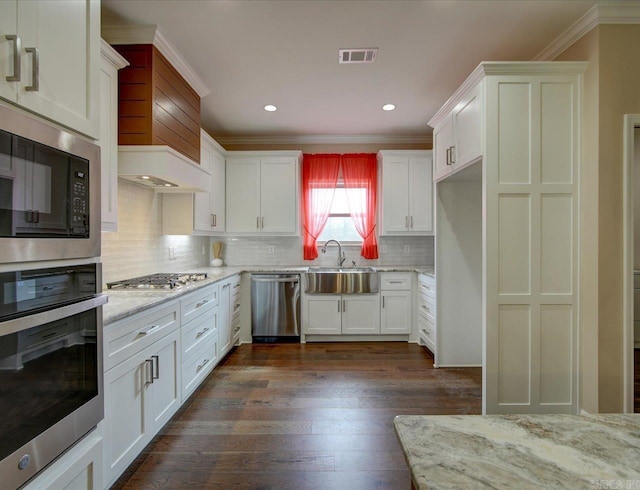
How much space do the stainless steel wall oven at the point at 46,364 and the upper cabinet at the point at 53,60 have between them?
525 mm

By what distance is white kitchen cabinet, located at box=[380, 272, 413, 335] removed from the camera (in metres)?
4.08

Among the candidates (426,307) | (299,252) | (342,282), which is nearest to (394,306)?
(426,307)

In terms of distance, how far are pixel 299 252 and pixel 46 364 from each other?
370 cm

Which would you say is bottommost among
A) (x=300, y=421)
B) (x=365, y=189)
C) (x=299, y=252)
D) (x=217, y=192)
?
(x=300, y=421)

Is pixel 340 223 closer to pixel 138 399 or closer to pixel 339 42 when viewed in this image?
pixel 339 42

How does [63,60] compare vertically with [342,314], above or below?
above

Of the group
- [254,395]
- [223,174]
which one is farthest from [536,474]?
[223,174]

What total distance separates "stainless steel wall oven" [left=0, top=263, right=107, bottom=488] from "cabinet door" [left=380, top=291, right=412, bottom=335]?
326 centimetres

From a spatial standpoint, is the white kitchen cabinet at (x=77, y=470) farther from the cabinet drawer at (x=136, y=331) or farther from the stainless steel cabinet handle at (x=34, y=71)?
the stainless steel cabinet handle at (x=34, y=71)

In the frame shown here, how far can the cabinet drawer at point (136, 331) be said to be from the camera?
60.4 inches

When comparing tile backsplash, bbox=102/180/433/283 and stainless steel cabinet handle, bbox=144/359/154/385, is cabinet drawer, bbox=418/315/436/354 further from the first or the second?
stainless steel cabinet handle, bbox=144/359/154/385

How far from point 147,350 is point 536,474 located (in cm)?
191

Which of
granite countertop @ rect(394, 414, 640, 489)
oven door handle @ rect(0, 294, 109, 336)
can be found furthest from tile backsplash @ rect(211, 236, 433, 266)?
granite countertop @ rect(394, 414, 640, 489)

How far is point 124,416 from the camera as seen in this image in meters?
1.67
